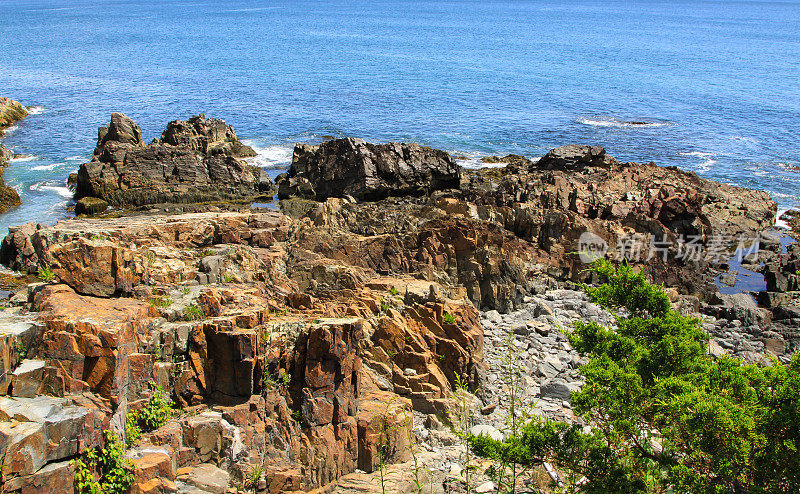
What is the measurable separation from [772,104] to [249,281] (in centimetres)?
8833

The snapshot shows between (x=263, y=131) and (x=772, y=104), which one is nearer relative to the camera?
(x=263, y=131)

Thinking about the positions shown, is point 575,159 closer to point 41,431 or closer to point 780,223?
point 780,223

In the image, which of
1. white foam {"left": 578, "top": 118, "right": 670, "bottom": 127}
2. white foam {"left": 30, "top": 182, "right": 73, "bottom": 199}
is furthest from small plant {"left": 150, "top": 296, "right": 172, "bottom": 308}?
white foam {"left": 578, "top": 118, "right": 670, "bottom": 127}

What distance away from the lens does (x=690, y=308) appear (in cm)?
2977

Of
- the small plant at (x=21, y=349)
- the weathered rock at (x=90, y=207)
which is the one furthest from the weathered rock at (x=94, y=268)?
the weathered rock at (x=90, y=207)

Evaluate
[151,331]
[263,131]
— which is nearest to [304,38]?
[263,131]

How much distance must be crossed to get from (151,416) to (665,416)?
35.5 feet

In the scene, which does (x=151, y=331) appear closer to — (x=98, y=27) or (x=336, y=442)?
(x=336, y=442)

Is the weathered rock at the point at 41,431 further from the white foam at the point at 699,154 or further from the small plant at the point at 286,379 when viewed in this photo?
the white foam at the point at 699,154

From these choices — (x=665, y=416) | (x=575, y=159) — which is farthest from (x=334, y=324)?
(x=575, y=159)

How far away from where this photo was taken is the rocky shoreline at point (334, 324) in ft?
41.9

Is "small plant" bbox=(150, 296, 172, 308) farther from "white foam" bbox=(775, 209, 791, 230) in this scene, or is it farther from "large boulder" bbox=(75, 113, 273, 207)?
"white foam" bbox=(775, 209, 791, 230)

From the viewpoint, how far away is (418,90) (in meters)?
90.3

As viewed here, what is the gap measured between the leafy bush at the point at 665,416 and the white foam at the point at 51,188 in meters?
42.4
